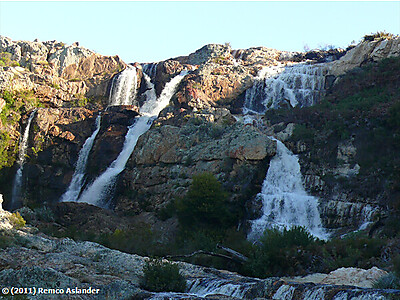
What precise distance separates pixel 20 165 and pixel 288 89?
24.4 metres

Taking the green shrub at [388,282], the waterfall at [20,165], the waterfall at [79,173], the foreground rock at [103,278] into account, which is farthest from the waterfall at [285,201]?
the waterfall at [20,165]

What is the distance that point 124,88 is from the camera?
163 ft

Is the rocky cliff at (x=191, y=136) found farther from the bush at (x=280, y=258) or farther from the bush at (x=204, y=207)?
the bush at (x=280, y=258)

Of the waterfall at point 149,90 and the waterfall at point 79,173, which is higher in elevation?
the waterfall at point 149,90

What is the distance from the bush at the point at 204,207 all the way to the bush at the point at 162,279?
1349 centimetres

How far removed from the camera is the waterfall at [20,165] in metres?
38.7

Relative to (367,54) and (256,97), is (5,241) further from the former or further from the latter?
(367,54)

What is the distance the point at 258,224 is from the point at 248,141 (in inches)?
281

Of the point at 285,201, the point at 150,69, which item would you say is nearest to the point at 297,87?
the point at 150,69

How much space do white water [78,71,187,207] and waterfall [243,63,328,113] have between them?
8289 millimetres

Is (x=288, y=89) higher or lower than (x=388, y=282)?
higher

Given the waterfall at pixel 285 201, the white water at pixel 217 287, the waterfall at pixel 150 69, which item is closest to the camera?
the white water at pixel 217 287

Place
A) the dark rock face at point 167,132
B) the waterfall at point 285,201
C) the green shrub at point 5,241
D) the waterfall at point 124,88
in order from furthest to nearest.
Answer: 1. the waterfall at point 124,88
2. the dark rock face at point 167,132
3. the waterfall at point 285,201
4. the green shrub at point 5,241

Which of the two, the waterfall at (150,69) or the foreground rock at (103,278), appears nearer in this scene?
the foreground rock at (103,278)
